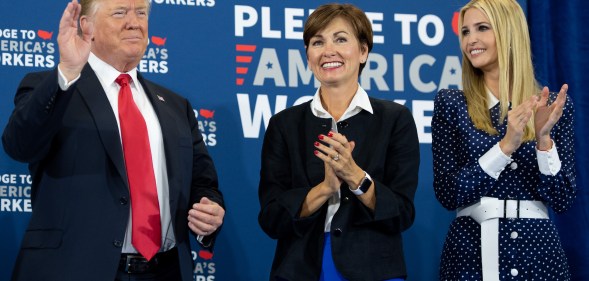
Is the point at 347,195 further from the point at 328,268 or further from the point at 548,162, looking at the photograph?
the point at 548,162

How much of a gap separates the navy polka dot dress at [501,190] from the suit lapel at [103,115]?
3.59ft

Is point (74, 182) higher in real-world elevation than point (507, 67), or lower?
lower

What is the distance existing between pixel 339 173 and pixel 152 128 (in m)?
0.67

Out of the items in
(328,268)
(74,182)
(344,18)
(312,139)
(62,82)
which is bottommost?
(328,268)

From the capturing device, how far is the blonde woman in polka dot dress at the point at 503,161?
275 cm

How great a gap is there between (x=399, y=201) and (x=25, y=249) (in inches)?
46.2

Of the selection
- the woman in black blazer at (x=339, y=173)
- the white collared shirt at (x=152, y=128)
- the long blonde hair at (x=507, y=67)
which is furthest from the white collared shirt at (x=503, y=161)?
the white collared shirt at (x=152, y=128)

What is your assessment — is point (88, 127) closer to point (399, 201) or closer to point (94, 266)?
point (94, 266)

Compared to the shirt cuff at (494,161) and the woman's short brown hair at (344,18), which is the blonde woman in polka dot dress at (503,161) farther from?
the woman's short brown hair at (344,18)

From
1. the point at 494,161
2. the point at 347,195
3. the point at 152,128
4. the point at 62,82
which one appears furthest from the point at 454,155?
the point at 62,82

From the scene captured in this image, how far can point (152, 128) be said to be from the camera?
110 inches

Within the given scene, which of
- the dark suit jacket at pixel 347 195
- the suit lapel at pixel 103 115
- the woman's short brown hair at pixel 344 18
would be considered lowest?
the dark suit jacket at pixel 347 195

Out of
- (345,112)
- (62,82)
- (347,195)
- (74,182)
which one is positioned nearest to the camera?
(62,82)

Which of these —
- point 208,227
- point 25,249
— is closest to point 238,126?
point 208,227
